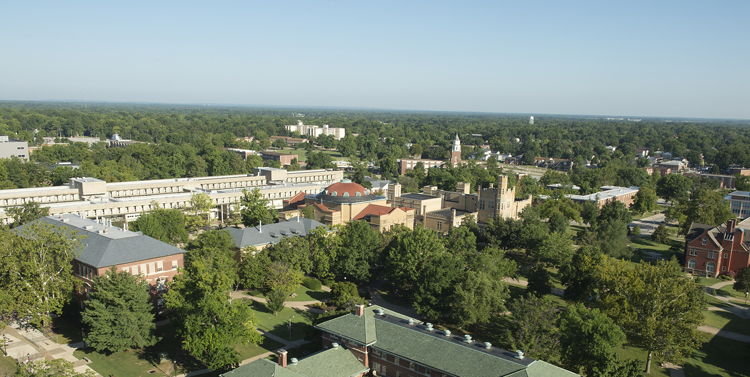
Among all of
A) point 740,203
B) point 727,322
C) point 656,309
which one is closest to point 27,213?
point 656,309

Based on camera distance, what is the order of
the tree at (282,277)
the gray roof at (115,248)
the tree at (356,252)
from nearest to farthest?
1. the gray roof at (115,248)
2. the tree at (282,277)
3. the tree at (356,252)

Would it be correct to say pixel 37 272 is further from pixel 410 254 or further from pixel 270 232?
pixel 410 254

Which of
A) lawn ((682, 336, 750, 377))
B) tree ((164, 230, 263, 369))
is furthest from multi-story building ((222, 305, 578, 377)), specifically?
lawn ((682, 336, 750, 377))

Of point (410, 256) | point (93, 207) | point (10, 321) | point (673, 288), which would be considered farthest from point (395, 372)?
point (93, 207)

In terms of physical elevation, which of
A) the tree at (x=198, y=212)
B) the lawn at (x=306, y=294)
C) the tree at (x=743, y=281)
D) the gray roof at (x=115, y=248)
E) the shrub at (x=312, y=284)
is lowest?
the lawn at (x=306, y=294)

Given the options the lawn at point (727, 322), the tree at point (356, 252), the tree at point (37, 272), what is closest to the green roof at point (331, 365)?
the tree at point (356, 252)

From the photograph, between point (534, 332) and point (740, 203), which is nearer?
point (534, 332)

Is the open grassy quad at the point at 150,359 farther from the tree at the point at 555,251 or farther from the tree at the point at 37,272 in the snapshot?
the tree at the point at 555,251
